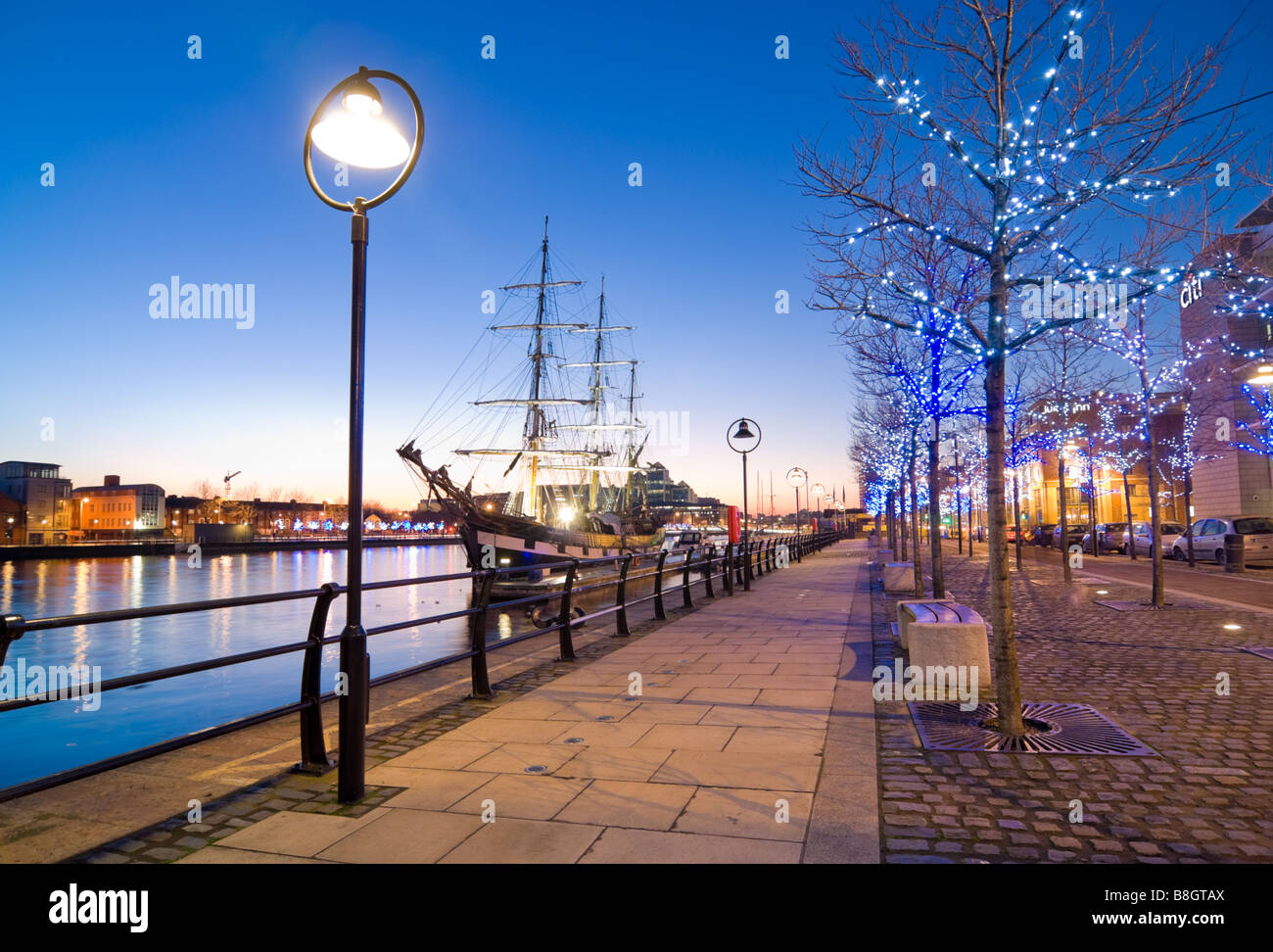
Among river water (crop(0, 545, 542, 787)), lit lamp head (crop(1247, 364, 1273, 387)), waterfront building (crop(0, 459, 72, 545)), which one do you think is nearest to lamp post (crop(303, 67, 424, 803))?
river water (crop(0, 545, 542, 787))

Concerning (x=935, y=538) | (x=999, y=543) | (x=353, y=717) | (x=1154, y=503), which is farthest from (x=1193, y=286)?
(x=353, y=717)

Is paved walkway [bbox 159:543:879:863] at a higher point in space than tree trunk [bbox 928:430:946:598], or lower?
lower

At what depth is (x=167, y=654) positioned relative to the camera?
24.2 meters

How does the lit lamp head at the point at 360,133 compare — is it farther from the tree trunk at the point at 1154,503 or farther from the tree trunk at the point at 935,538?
the tree trunk at the point at 1154,503

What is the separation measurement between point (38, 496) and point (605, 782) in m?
161

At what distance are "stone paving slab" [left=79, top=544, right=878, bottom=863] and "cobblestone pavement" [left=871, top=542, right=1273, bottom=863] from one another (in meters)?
0.40

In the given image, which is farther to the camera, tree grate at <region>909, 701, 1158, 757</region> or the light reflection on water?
the light reflection on water

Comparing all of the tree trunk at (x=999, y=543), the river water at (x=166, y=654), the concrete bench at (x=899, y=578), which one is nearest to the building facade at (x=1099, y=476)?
the concrete bench at (x=899, y=578)

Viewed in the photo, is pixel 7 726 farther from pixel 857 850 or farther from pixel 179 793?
pixel 857 850

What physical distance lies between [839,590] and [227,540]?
120m

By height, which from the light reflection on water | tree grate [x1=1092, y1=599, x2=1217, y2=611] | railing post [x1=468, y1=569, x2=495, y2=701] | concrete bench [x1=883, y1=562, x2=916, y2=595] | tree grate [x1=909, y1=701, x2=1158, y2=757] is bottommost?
the light reflection on water

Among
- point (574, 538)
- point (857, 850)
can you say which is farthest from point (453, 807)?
point (574, 538)

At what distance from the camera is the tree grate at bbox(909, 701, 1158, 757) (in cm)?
516

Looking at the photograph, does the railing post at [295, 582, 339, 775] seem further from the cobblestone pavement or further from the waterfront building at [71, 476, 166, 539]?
the waterfront building at [71, 476, 166, 539]
